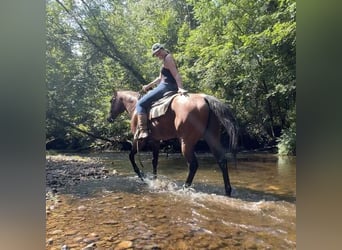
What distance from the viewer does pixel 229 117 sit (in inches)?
72.5

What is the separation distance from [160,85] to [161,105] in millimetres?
123

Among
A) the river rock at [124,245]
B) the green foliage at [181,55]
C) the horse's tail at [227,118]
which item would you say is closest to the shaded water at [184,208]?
the river rock at [124,245]

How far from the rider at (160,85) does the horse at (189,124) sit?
34mm

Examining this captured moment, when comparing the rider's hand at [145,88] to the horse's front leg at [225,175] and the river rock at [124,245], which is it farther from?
the river rock at [124,245]

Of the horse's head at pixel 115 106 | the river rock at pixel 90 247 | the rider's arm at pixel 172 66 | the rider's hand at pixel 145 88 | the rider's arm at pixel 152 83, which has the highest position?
the rider's arm at pixel 172 66

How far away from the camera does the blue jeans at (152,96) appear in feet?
6.16

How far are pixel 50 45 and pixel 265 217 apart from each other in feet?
5.19

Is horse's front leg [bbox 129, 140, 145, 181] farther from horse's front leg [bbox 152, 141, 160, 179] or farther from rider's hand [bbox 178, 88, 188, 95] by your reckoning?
rider's hand [bbox 178, 88, 188, 95]

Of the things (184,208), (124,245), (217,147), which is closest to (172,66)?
(217,147)
